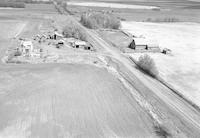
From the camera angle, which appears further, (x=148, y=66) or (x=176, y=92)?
(x=148, y=66)

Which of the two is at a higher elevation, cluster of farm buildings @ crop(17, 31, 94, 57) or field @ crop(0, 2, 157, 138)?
cluster of farm buildings @ crop(17, 31, 94, 57)

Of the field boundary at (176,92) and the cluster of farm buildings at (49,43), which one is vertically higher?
the cluster of farm buildings at (49,43)

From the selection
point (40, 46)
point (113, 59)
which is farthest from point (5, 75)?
point (113, 59)

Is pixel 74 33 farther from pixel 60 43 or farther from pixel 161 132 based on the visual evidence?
pixel 161 132

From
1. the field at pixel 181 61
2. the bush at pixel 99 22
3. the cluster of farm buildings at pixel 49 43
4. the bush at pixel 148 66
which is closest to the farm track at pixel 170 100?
the bush at pixel 148 66

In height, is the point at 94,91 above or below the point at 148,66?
below

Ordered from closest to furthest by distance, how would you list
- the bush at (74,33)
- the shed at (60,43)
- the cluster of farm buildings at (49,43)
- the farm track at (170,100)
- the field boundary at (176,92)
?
1. the farm track at (170,100)
2. the field boundary at (176,92)
3. the cluster of farm buildings at (49,43)
4. the shed at (60,43)
5. the bush at (74,33)

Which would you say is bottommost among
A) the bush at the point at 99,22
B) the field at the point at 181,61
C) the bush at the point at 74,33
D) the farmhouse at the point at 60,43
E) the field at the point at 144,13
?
the field at the point at 181,61

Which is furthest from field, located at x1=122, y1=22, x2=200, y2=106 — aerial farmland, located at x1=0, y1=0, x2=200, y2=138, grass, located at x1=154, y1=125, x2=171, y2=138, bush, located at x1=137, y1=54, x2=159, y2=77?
grass, located at x1=154, y1=125, x2=171, y2=138

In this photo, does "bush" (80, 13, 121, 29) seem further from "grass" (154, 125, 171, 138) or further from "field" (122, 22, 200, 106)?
"grass" (154, 125, 171, 138)

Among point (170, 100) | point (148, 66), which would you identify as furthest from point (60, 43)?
point (170, 100)

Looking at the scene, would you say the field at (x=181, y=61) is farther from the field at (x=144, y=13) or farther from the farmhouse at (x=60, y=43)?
the field at (x=144, y=13)
